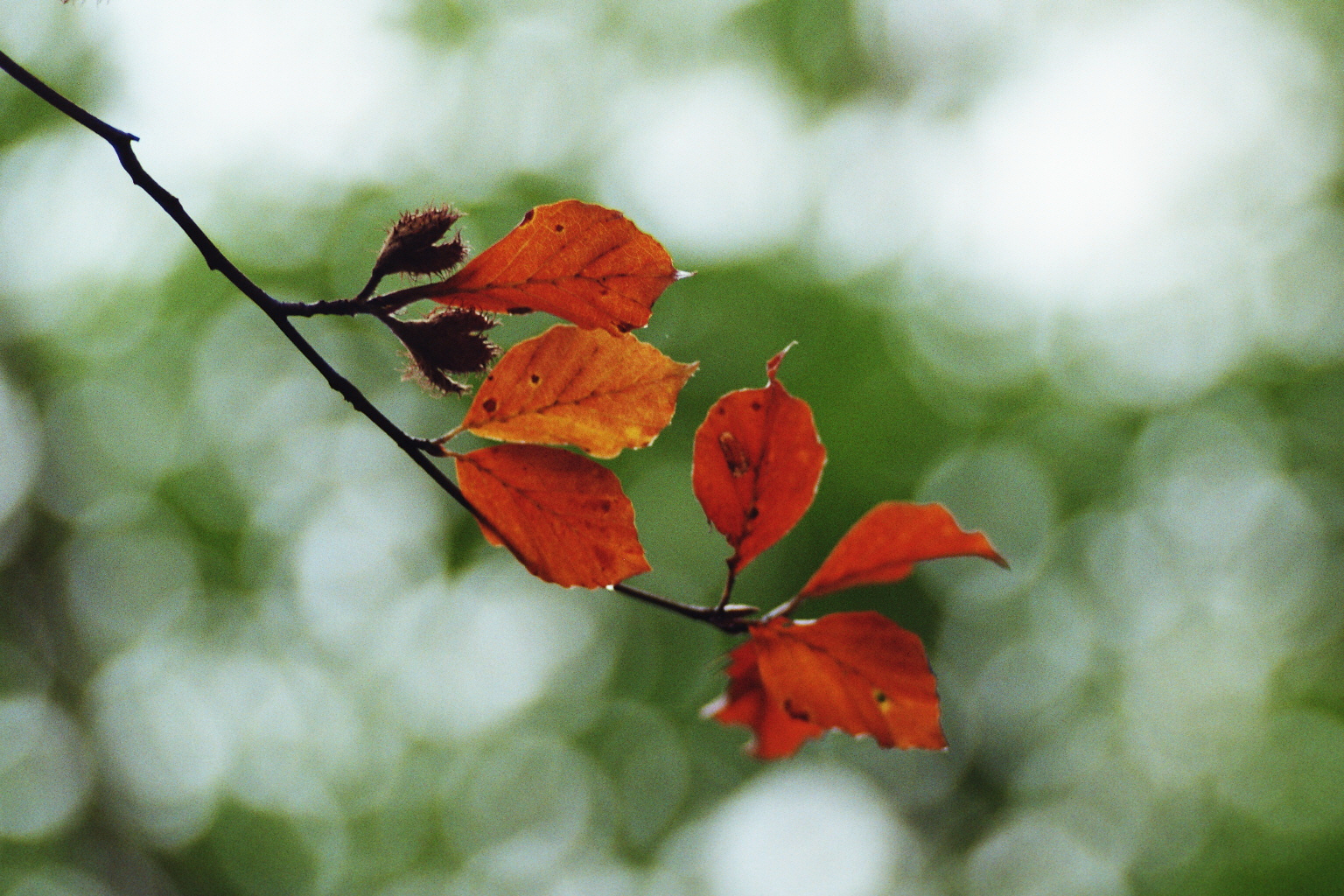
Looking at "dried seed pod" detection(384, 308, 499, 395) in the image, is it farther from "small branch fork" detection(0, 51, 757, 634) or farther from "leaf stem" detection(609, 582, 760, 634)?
"leaf stem" detection(609, 582, 760, 634)

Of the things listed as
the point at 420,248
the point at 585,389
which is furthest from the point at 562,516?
the point at 420,248

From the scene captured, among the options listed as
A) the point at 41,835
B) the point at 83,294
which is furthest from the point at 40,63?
the point at 41,835

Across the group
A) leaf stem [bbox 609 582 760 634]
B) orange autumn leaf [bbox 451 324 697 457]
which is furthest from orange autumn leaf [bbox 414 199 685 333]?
leaf stem [bbox 609 582 760 634]

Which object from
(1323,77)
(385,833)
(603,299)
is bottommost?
(385,833)

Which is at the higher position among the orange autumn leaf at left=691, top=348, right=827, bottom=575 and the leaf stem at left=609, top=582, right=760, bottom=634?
the orange autumn leaf at left=691, top=348, right=827, bottom=575

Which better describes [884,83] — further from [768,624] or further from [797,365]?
[768,624]

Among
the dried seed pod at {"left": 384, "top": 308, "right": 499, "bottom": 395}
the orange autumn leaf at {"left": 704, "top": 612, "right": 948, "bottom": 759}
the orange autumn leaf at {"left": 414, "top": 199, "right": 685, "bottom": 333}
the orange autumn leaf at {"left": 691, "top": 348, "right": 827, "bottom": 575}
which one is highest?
the orange autumn leaf at {"left": 414, "top": 199, "right": 685, "bottom": 333}
